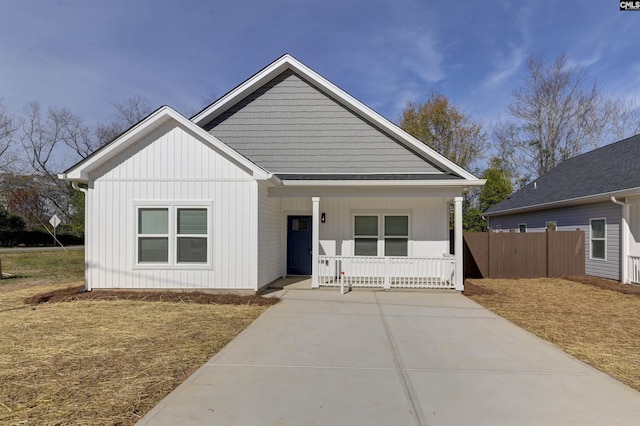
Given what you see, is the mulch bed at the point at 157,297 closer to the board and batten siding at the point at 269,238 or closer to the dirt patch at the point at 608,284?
the board and batten siding at the point at 269,238

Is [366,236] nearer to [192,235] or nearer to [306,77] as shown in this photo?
[192,235]

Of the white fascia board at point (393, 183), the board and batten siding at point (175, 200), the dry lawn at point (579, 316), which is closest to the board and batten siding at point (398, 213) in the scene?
the white fascia board at point (393, 183)

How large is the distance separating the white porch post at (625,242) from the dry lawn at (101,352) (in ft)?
35.5

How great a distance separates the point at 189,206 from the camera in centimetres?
892

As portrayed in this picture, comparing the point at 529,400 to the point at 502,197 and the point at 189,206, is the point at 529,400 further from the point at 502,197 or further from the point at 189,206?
the point at 502,197

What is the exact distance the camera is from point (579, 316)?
7.42 meters

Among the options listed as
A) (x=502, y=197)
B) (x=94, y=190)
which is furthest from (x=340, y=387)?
(x=502, y=197)

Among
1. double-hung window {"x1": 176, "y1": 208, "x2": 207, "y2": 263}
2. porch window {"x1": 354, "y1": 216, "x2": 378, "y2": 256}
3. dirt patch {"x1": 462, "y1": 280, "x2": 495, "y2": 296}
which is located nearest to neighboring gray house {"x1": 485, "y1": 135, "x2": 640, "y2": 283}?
dirt patch {"x1": 462, "y1": 280, "x2": 495, "y2": 296}

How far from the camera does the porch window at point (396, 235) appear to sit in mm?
11188

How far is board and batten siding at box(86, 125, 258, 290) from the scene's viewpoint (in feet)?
29.1

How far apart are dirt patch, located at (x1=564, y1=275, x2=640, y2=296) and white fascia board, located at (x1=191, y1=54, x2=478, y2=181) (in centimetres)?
630

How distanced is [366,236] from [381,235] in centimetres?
45

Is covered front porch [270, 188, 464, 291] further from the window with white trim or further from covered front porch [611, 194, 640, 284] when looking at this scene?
covered front porch [611, 194, 640, 284]

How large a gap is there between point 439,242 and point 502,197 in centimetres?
1960
